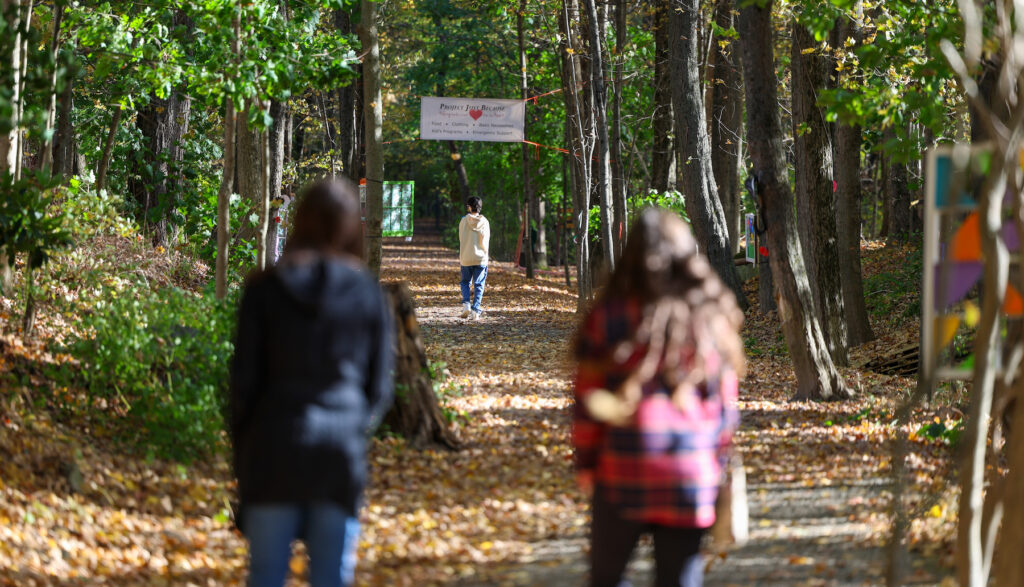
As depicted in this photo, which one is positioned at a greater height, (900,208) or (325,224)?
(900,208)

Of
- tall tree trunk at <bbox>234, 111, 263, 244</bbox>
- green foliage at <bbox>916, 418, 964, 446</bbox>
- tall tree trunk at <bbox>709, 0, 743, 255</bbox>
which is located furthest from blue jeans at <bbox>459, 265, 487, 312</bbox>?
green foliage at <bbox>916, 418, 964, 446</bbox>

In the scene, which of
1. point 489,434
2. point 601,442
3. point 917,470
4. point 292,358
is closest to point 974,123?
point 917,470

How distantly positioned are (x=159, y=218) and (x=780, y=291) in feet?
34.9

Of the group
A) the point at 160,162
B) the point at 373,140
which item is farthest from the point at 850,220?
the point at 160,162

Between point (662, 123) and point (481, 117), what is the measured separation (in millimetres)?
4241

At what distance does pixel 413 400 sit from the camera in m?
8.34

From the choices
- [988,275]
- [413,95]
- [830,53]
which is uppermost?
[413,95]

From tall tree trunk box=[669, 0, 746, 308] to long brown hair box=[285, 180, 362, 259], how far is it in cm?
1497

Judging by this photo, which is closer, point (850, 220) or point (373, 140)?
point (373, 140)

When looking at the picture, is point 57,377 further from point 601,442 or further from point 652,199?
point 652,199

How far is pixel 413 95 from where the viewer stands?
34500 mm

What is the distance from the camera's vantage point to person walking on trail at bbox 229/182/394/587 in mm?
3371

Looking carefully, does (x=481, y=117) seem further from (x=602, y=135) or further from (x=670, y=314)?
(x=670, y=314)

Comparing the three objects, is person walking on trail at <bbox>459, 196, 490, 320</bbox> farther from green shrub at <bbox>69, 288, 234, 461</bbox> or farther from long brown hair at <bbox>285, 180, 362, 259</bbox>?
long brown hair at <bbox>285, 180, 362, 259</bbox>
